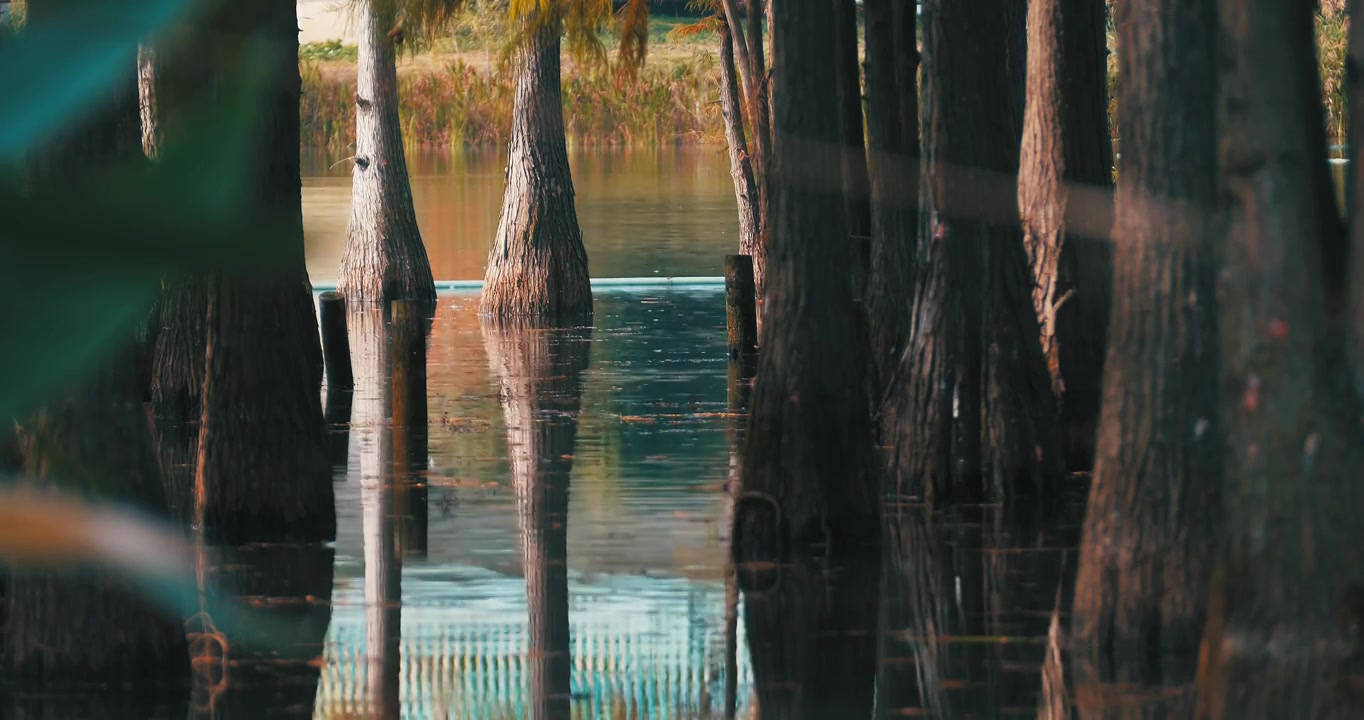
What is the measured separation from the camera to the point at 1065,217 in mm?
13336

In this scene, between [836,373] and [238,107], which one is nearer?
[238,107]

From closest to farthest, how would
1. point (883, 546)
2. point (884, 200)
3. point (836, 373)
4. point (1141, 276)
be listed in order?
point (1141, 276), point (836, 373), point (883, 546), point (884, 200)

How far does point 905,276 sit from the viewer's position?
49.0 ft

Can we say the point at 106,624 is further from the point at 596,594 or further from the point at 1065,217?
the point at 1065,217

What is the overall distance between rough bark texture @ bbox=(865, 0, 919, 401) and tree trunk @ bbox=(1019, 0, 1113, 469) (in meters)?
1.38

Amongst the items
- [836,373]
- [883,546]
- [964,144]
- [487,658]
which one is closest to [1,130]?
[487,658]

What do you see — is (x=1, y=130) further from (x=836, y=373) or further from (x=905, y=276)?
(x=905, y=276)

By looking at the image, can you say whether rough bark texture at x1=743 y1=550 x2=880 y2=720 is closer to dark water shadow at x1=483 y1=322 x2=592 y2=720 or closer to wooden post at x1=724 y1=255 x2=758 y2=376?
dark water shadow at x1=483 y1=322 x2=592 y2=720

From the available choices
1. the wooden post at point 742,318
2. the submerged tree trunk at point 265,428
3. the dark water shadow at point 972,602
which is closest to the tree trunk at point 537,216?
the wooden post at point 742,318

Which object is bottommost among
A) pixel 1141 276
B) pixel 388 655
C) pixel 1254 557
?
pixel 388 655

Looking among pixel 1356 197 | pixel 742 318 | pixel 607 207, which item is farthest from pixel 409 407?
pixel 607 207

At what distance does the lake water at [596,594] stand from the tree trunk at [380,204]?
8.64 m

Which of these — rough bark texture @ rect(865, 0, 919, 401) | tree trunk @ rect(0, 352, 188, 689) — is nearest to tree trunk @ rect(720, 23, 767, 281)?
rough bark texture @ rect(865, 0, 919, 401)

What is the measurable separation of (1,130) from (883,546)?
33.9 ft
